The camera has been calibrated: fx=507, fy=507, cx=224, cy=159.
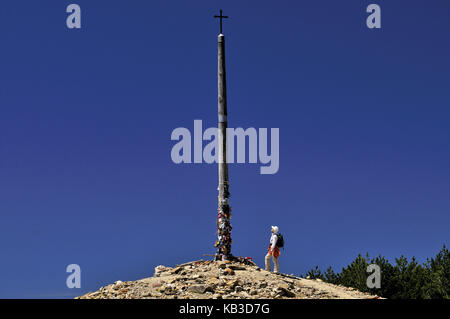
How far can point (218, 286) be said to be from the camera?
66.4 ft

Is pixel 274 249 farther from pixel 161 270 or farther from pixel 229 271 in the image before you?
pixel 161 270

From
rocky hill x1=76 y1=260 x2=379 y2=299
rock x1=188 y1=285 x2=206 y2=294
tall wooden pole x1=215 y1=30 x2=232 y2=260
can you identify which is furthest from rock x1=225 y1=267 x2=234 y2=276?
rock x1=188 y1=285 x2=206 y2=294

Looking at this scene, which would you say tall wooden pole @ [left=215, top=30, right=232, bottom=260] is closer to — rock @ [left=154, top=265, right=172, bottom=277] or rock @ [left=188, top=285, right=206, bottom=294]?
rock @ [left=154, top=265, right=172, bottom=277]

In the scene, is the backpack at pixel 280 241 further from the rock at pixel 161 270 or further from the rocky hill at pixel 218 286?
the rock at pixel 161 270

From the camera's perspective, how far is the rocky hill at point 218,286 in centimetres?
1964

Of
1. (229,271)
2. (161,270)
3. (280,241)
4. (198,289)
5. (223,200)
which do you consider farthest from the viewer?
(161,270)

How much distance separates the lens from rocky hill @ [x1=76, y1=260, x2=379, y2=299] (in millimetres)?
19641

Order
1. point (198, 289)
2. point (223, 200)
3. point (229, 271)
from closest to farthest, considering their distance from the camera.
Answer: point (198, 289) < point (229, 271) < point (223, 200)

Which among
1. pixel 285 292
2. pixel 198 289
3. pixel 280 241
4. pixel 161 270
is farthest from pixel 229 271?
pixel 161 270
